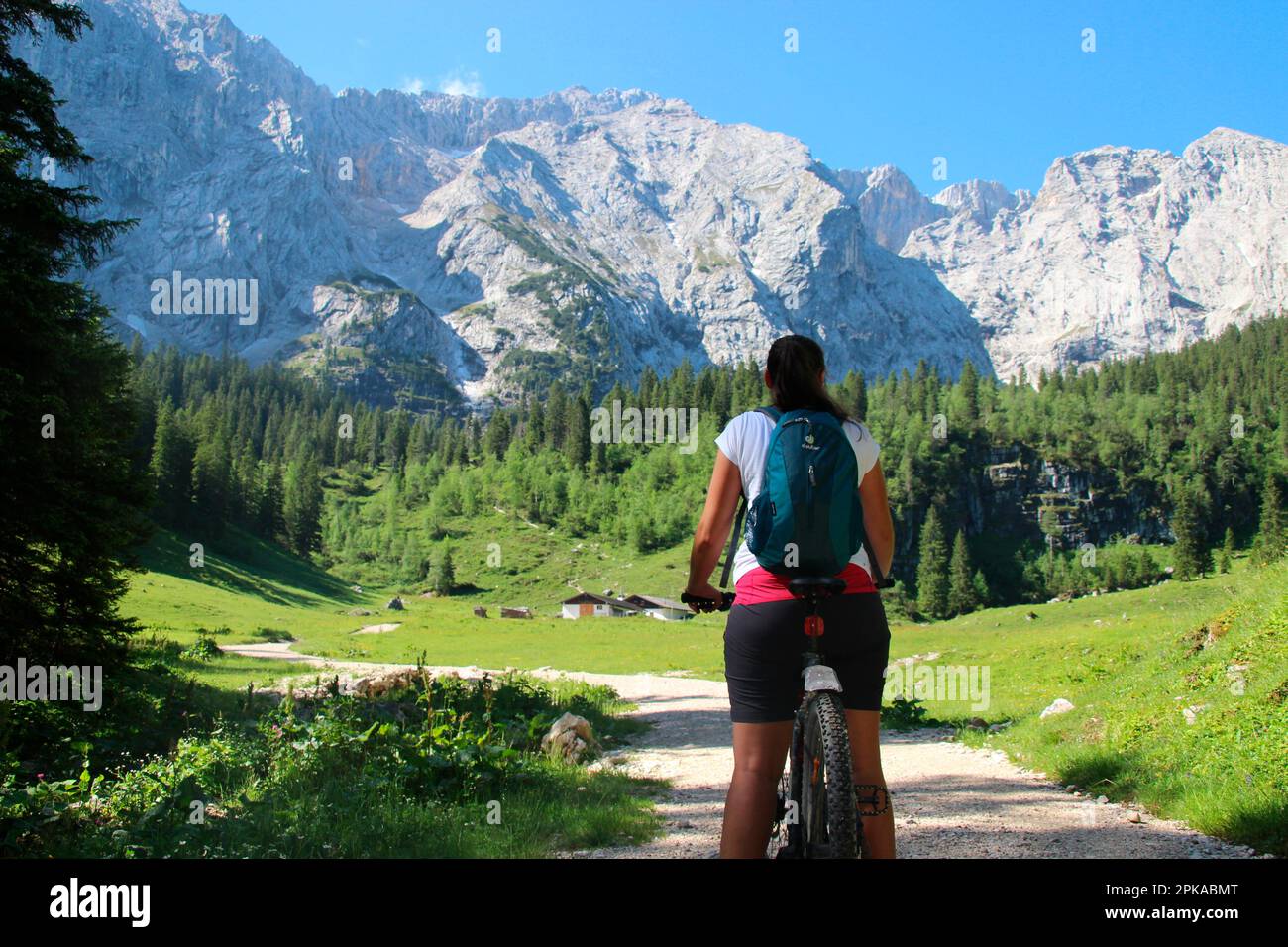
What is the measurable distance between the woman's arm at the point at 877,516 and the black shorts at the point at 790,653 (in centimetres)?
44

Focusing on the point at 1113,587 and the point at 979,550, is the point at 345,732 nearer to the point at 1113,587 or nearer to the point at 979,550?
the point at 1113,587

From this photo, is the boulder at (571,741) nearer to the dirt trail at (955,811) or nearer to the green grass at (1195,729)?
the dirt trail at (955,811)

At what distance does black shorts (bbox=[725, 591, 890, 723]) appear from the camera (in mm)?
4320

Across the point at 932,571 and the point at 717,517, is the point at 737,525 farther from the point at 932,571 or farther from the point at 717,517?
the point at 932,571

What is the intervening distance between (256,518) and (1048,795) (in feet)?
403

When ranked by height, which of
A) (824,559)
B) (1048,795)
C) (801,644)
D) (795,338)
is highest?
(795,338)

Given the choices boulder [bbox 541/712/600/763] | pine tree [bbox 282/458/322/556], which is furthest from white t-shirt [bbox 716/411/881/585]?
pine tree [bbox 282/458/322/556]

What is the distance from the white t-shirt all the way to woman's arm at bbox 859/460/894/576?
0.38ft

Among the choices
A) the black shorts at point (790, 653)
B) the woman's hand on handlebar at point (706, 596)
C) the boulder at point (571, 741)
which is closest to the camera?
the black shorts at point (790, 653)

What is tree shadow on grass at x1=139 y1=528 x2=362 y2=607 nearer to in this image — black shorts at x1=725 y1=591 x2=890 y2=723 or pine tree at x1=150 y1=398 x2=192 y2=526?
pine tree at x1=150 y1=398 x2=192 y2=526

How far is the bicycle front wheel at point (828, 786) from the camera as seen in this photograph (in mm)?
3941

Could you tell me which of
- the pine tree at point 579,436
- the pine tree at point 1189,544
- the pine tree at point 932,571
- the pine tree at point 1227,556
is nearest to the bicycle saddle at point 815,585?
the pine tree at point 932,571

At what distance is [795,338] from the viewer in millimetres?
4848
